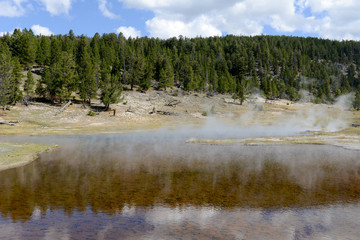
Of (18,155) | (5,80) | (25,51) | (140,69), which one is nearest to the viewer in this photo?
(18,155)

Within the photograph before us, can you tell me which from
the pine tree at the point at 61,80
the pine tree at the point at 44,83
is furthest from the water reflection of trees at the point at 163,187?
the pine tree at the point at 44,83

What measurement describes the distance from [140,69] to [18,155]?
73721 millimetres

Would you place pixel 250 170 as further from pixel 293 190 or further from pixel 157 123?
pixel 157 123

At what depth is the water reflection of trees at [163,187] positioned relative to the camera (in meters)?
13.9

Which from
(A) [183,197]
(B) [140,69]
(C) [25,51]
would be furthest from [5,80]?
(A) [183,197]

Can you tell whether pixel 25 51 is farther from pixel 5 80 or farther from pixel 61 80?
pixel 5 80

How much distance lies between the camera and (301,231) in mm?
10641

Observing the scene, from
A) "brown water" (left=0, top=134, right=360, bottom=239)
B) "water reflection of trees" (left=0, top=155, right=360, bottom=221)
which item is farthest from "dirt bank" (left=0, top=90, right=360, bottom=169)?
"brown water" (left=0, top=134, right=360, bottom=239)

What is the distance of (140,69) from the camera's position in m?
96.2

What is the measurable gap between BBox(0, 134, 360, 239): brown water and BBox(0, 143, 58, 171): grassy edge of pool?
4.18ft

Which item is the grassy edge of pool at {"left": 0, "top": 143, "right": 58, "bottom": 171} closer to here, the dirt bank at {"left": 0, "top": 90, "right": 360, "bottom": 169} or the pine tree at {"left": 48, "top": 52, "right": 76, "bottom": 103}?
the dirt bank at {"left": 0, "top": 90, "right": 360, "bottom": 169}

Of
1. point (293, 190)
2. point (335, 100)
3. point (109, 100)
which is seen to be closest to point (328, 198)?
point (293, 190)

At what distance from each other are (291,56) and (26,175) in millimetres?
202747

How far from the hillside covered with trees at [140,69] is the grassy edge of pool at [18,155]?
34.1 metres
